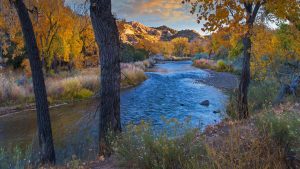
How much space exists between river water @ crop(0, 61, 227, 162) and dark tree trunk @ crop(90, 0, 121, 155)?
0.38 m

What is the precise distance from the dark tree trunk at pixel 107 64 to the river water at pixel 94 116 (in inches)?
15.1

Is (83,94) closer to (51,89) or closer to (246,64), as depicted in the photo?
(51,89)

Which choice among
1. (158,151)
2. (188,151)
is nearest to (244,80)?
(188,151)

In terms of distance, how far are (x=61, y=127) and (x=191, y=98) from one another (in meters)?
9.38

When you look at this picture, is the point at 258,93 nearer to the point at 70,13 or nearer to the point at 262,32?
the point at 262,32

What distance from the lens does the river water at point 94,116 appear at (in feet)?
32.3

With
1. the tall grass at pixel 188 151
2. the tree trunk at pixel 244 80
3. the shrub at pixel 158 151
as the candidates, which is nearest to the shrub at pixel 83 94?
the tree trunk at pixel 244 80

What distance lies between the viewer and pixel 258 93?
13.0m

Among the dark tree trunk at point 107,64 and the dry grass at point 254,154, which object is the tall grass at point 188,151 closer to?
the dry grass at point 254,154

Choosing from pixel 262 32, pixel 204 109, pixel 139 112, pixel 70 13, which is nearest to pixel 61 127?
pixel 139 112

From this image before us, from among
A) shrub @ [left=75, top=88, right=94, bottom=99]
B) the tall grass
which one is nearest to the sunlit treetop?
the tall grass

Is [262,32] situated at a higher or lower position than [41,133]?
higher

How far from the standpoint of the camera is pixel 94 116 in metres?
6.74

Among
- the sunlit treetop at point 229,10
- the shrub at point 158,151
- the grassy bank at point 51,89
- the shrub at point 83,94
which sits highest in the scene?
the sunlit treetop at point 229,10
